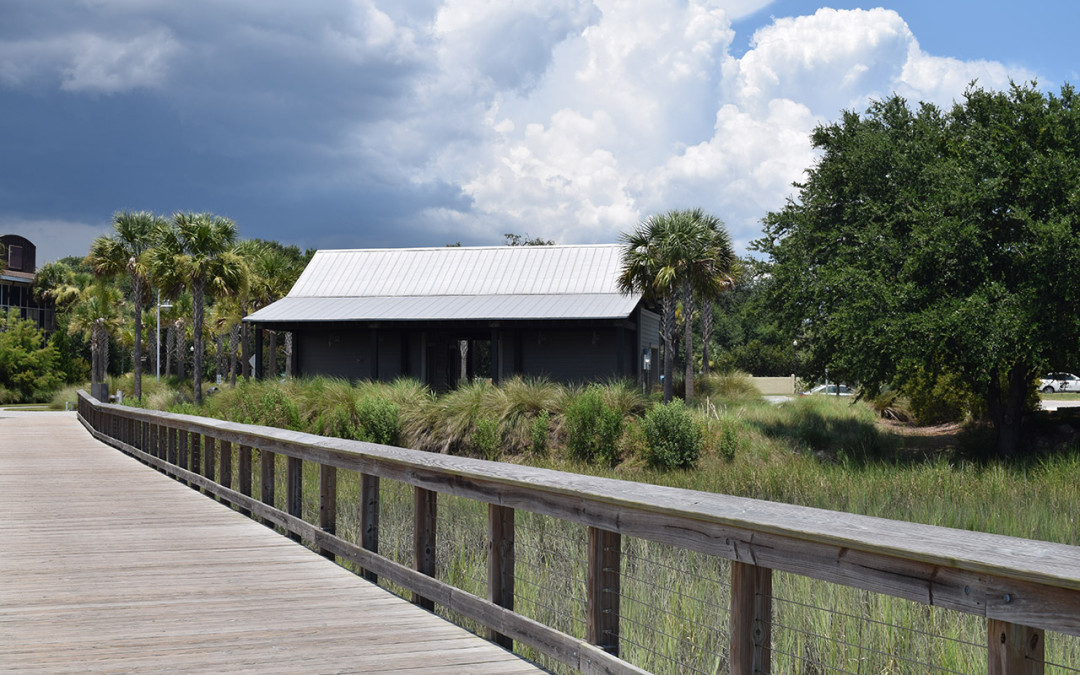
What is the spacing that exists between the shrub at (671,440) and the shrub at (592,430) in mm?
903

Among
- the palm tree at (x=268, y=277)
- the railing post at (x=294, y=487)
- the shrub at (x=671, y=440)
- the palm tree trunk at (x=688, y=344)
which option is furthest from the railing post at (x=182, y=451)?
the palm tree at (x=268, y=277)

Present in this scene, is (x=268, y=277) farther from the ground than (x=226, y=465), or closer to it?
farther from the ground

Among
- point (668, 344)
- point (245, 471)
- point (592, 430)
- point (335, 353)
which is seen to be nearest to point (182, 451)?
Answer: point (245, 471)

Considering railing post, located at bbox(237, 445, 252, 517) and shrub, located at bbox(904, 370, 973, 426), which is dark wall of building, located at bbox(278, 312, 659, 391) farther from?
railing post, located at bbox(237, 445, 252, 517)

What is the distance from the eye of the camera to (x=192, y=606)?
596 centimetres

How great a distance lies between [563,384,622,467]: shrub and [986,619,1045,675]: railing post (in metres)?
17.9

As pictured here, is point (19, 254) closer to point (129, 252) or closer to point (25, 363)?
point (25, 363)

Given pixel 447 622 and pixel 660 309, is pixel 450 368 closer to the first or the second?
pixel 660 309

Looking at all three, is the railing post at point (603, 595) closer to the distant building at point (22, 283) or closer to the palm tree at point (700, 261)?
the palm tree at point (700, 261)

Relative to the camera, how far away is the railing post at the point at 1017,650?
254cm

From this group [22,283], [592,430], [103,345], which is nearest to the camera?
[592,430]

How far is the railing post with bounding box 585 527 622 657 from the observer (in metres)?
4.26

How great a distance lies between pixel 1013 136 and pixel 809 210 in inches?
222

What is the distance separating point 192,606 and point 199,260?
31.9m
